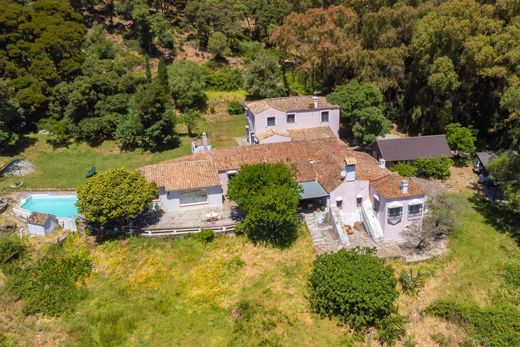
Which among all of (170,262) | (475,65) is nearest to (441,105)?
(475,65)

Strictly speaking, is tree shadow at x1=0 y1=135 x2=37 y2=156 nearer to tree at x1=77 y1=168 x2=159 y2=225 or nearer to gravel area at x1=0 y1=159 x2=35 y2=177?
gravel area at x1=0 y1=159 x2=35 y2=177

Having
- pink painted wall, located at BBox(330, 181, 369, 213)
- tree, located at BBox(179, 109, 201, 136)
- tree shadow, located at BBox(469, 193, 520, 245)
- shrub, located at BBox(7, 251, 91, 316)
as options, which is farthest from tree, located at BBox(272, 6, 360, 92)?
shrub, located at BBox(7, 251, 91, 316)

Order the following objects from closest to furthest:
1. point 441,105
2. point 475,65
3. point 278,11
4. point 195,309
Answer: point 195,309 → point 475,65 → point 441,105 → point 278,11

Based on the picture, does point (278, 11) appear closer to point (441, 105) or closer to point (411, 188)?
point (441, 105)

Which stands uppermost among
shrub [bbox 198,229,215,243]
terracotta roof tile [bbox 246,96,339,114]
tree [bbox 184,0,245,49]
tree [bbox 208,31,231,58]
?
tree [bbox 184,0,245,49]

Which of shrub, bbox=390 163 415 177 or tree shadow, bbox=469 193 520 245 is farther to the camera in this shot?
shrub, bbox=390 163 415 177

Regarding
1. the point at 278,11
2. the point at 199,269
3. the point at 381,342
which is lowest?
the point at 381,342

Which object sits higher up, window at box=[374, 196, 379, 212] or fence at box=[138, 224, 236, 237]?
window at box=[374, 196, 379, 212]
